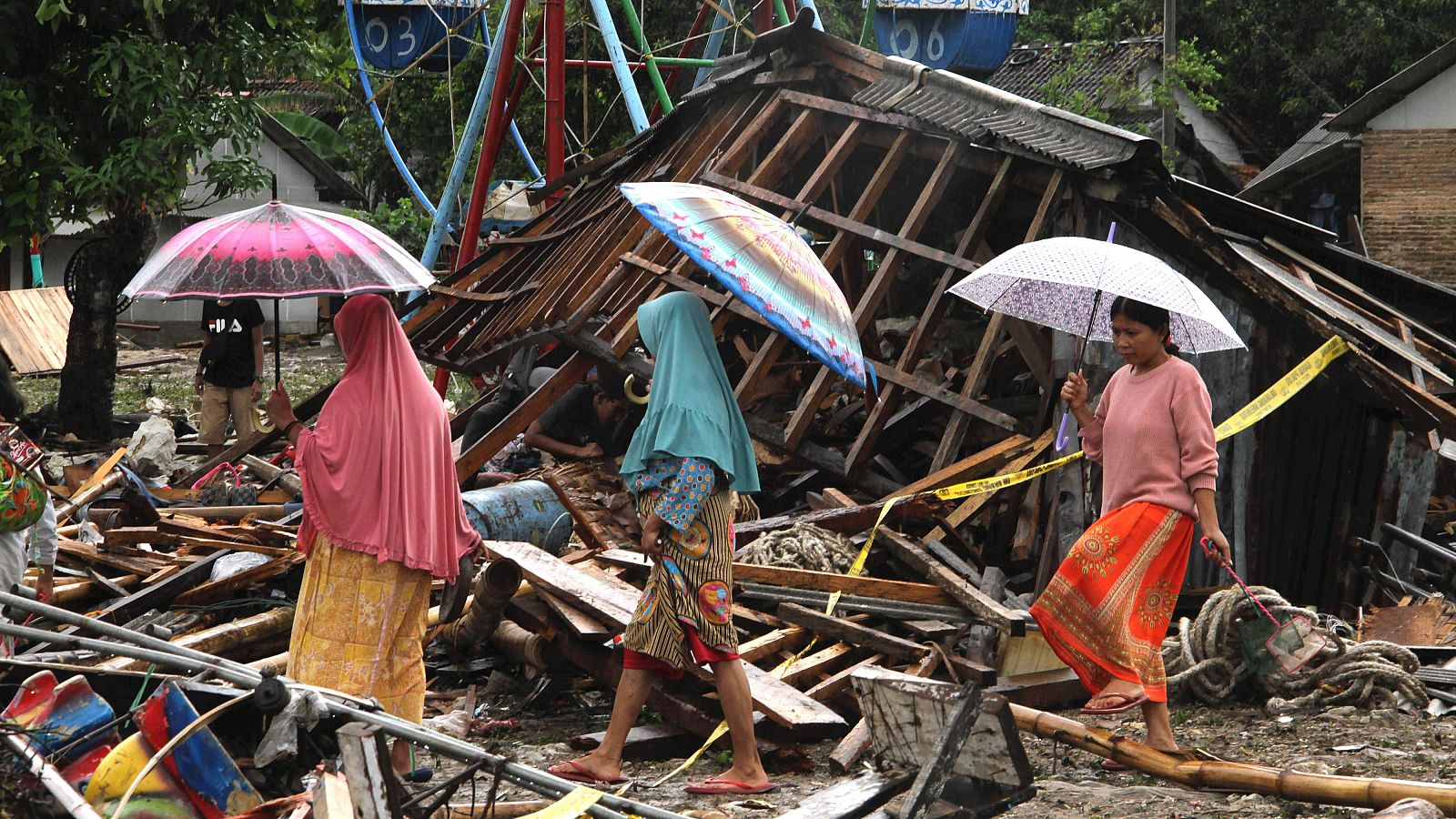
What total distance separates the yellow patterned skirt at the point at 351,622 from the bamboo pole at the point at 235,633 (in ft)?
4.21

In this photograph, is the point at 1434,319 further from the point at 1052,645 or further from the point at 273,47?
the point at 273,47

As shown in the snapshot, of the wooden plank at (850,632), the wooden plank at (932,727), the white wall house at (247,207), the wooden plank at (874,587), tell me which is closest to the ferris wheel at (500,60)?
the wooden plank at (874,587)

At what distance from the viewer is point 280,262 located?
15.9ft

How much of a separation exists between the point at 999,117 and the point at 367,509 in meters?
5.63

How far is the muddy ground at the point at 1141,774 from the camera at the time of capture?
15.7ft

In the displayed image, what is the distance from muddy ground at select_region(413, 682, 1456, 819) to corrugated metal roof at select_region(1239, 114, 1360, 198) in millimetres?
19983

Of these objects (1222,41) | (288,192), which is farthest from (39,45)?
(1222,41)

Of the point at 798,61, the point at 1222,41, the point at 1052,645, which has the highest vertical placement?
the point at 1222,41

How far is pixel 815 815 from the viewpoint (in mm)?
3928

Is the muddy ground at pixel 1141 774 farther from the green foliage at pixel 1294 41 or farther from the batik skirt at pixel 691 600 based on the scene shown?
the green foliage at pixel 1294 41

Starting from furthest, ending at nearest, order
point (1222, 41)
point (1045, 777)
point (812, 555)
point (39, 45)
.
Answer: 1. point (1222, 41)
2. point (39, 45)
3. point (812, 555)
4. point (1045, 777)

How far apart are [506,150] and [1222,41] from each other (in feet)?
52.7

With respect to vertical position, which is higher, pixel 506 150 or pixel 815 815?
pixel 506 150

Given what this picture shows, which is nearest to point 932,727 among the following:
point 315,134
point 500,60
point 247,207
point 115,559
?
point 115,559
